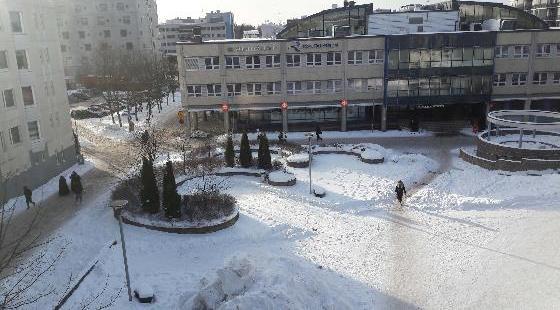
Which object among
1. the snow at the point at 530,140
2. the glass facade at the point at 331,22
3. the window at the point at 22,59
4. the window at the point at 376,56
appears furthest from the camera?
the glass facade at the point at 331,22

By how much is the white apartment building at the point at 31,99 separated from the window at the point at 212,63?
13.4 meters

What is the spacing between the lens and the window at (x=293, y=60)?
45.4 metres

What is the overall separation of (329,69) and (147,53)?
6281cm

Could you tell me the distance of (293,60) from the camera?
4550cm

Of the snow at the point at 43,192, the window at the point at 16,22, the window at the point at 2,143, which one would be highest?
the window at the point at 16,22

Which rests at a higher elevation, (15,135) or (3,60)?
(3,60)

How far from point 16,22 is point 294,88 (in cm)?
2405

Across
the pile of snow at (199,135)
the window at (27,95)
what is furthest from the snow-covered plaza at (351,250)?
the pile of snow at (199,135)

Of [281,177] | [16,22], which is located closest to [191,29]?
[16,22]

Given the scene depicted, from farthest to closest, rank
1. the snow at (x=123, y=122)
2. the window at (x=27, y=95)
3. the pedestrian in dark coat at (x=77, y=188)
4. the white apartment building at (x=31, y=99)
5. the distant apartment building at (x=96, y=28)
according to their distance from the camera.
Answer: the distant apartment building at (x=96, y=28) → the snow at (x=123, y=122) → the window at (x=27, y=95) → the white apartment building at (x=31, y=99) → the pedestrian in dark coat at (x=77, y=188)

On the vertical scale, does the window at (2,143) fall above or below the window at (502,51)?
below

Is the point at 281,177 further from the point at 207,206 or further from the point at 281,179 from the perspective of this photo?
the point at 207,206

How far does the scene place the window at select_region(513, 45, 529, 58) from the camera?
45312 mm

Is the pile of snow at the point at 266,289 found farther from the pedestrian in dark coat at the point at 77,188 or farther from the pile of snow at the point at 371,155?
the pile of snow at the point at 371,155
